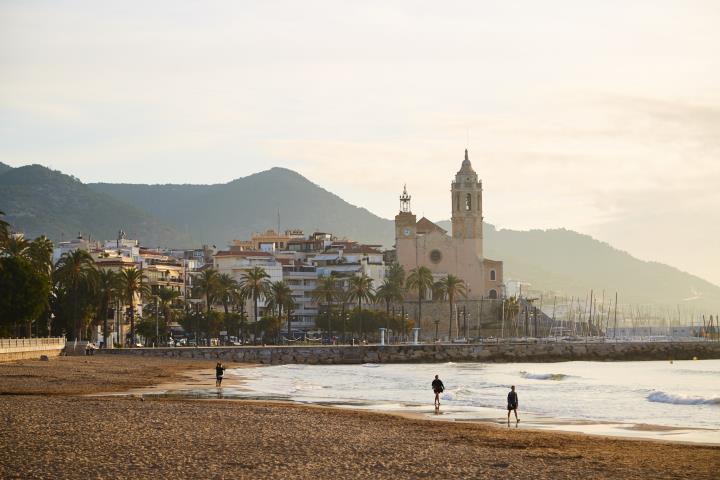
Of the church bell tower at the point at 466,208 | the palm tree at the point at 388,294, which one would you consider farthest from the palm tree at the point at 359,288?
the church bell tower at the point at 466,208

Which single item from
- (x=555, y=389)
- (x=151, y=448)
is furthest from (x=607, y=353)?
(x=151, y=448)

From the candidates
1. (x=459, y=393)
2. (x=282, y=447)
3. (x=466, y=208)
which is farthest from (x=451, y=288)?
(x=282, y=447)

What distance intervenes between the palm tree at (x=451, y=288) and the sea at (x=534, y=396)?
57.4 meters

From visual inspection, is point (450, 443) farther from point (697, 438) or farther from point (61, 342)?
point (61, 342)

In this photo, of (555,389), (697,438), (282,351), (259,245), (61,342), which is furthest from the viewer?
(259,245)

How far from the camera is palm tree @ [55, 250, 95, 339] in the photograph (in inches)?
3465

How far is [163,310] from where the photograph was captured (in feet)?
387

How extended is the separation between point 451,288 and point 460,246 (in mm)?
17509

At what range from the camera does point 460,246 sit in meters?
159

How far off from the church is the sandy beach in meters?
Answer: 122

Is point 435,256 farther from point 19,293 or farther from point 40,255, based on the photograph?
point 19,293

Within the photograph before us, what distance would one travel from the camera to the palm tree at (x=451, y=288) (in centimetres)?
14200

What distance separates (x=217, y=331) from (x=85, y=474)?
10163 centimetres

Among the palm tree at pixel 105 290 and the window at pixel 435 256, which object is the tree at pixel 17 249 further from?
the window at pixel 435 256
